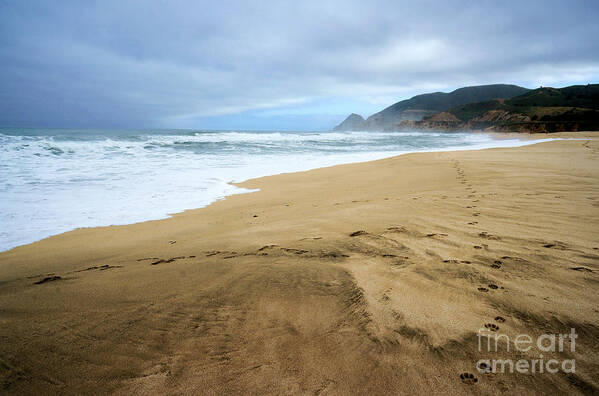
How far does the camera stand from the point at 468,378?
47.4 inches

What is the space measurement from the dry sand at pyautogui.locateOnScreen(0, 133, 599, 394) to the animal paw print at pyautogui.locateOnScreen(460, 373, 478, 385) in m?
0.01

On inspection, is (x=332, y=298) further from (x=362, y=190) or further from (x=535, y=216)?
(x=362, y=190)

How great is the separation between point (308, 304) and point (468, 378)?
0.91 m

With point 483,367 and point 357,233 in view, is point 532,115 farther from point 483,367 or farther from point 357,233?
point 483,367

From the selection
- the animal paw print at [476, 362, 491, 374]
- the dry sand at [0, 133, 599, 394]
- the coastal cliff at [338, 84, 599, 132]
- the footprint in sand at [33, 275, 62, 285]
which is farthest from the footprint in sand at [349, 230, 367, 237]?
the coastal cliff at [338, 84, 599, 132]

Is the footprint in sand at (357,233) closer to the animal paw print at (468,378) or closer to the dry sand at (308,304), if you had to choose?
the dry sand at (308,304)

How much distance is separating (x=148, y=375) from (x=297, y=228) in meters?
2.30

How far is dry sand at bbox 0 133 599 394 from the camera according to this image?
124 centimetres

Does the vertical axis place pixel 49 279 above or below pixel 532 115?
below

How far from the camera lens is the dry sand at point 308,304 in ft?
4.07

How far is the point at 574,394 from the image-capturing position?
1.10 m

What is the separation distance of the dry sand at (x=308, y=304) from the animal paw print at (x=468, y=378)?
1 centimetres

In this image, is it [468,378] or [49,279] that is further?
[49,279]

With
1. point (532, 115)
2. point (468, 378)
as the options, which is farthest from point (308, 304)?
point (532, 115)
